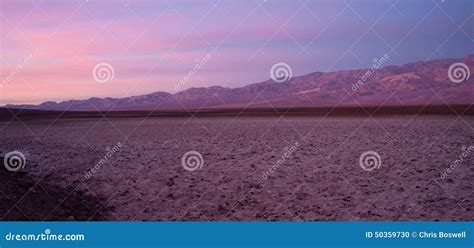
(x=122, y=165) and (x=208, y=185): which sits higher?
(x=122, y=165)

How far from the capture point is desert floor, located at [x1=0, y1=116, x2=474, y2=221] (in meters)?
6.47

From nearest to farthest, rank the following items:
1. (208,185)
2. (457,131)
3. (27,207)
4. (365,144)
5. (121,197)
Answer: (27,207), (121,197), (208,185), (365,144), (457,131)

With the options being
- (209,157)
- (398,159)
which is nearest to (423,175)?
(398,159)

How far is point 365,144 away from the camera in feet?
36.0

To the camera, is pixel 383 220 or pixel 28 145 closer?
pixel 383 220

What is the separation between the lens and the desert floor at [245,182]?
21.2ft

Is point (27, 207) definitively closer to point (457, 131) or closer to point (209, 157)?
point (209, 157)

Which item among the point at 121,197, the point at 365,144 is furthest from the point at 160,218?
the point at 365,144

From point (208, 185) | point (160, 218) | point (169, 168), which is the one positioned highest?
point (169, 168)

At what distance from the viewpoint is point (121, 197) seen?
23.5 ft

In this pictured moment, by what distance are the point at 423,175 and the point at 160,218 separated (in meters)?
4.33

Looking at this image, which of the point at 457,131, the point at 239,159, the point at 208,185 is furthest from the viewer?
the point at 457,131

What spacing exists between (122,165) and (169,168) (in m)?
0.94

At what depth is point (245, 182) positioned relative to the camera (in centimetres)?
779
